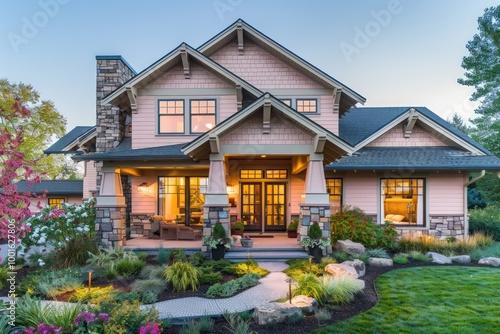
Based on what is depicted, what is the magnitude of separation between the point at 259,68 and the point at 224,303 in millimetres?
9865

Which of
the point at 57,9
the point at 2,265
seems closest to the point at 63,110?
the point at 57,9

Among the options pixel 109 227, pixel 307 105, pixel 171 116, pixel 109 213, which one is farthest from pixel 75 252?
pixel 307 105

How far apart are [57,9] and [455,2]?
15.5 meters

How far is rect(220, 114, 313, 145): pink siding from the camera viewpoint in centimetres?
959

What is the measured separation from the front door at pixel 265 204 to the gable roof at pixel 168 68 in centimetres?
371

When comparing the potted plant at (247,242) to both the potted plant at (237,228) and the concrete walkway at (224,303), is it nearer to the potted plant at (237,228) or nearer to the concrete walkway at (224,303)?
the potted plant at (237,228)

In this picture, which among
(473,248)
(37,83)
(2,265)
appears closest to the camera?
(2,265)

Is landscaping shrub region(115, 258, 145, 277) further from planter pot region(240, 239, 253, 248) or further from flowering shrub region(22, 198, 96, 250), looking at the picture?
planter pot region(240, 239, 253, 248)

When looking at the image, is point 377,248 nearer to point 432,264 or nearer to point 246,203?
point 432,264

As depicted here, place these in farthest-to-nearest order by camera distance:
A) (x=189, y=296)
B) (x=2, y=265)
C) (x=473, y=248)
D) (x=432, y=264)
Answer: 1. (x=473, y=248)
2. (x=432, y=264)
3. (x=2, y=265)
4. (x=189, y=296)

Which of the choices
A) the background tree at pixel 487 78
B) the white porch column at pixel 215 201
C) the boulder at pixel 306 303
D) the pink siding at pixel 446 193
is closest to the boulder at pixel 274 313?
the boulder at pixel 306 303

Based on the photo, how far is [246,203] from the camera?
12.8 m

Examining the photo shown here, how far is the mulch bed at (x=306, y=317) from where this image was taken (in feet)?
16.5

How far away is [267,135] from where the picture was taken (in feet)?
31.5
